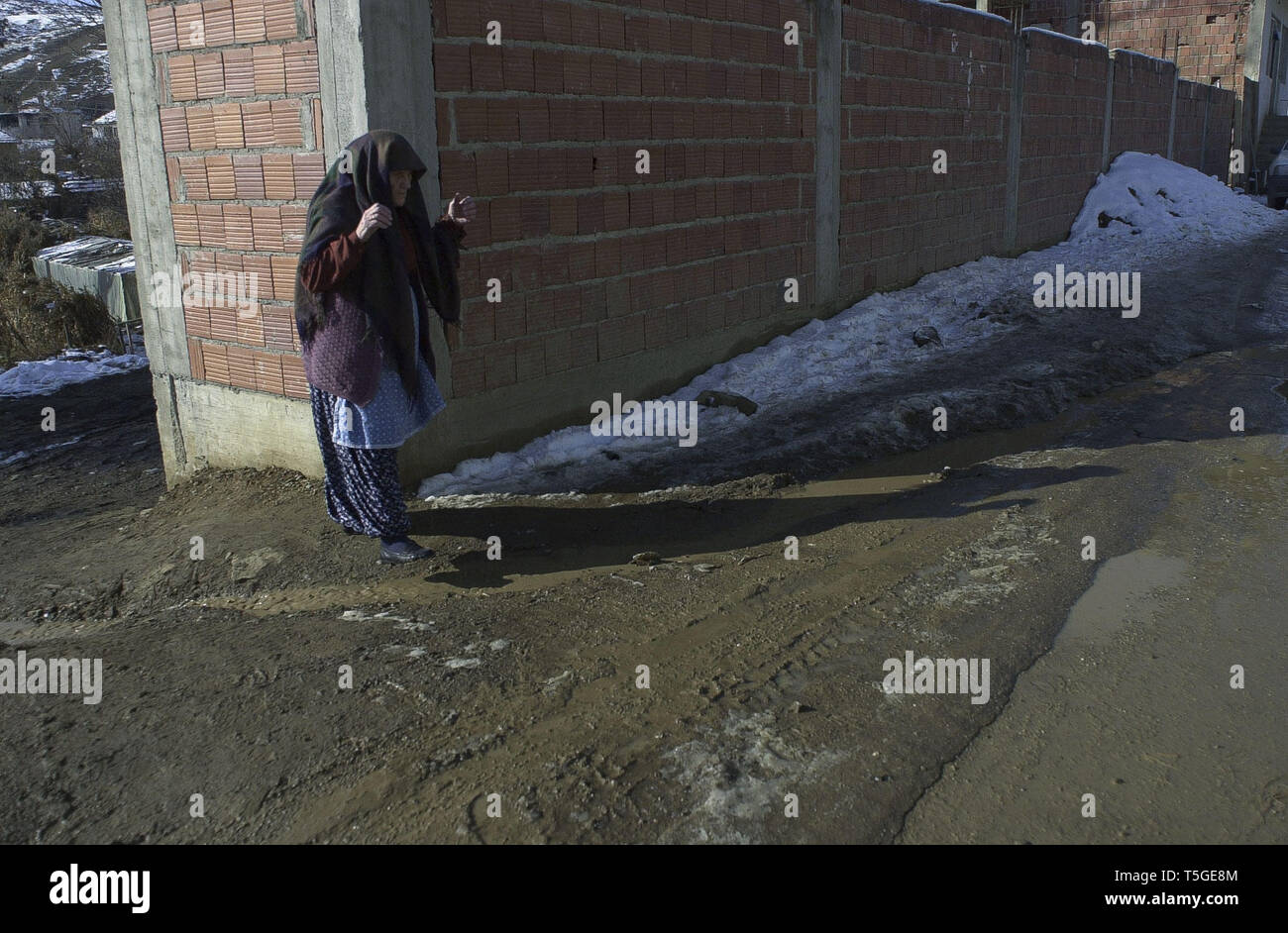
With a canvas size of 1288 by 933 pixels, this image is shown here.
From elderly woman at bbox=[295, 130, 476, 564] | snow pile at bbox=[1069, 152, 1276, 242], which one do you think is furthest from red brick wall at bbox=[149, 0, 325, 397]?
snow pile at bbox=[1069, 152, 1276, 242]

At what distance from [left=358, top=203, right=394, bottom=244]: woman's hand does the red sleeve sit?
0.05m

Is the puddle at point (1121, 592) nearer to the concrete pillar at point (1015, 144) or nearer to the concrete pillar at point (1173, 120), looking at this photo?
the concrete pillar at point (1015, 144)

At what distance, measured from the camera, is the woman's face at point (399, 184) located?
13.6 ft

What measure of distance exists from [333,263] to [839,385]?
4.35m

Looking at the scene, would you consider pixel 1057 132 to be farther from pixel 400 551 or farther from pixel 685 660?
pixel 685 660

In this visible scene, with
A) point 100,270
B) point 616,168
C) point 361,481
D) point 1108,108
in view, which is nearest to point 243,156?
point 361,481

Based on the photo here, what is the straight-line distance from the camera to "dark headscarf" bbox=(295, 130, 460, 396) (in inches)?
162

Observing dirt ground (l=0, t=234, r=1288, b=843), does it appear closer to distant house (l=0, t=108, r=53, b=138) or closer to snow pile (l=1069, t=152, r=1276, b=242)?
snow pile (l=1069, t=152, r=1276, b=242)

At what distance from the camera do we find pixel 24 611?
15.2 feet

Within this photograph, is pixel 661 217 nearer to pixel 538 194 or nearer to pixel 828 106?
pixel 538 194

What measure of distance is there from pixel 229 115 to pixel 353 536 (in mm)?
2276

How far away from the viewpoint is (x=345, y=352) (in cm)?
427
